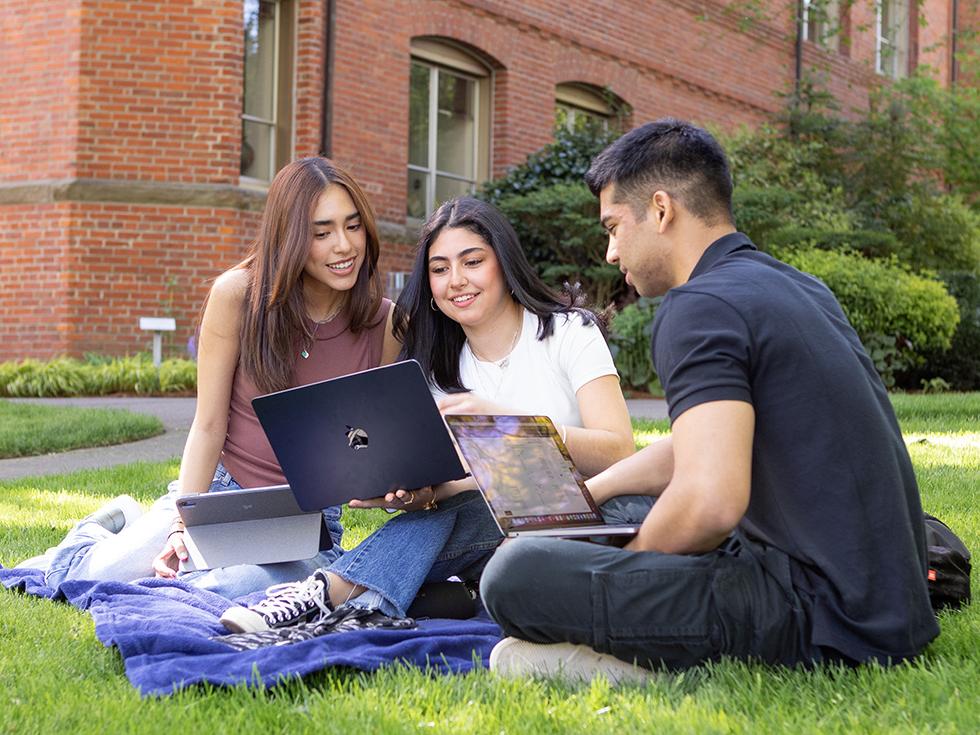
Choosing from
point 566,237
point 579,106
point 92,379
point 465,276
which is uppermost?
point 579,106

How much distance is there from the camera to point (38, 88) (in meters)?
12.6

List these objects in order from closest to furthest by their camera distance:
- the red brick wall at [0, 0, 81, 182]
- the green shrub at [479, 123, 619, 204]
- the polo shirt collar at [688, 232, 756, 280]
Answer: the polo shirt collar at [688, 232, 756, 280] → the red brick wall at [0, 0, 81, 182] → the green shrub at [479, 123, 619, 204]

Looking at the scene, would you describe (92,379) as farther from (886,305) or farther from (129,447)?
(886,305)

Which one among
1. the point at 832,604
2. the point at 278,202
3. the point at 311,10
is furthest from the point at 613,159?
the point at 311,10

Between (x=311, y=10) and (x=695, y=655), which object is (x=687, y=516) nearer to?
(x=695, y=655)

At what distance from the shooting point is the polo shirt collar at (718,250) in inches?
119

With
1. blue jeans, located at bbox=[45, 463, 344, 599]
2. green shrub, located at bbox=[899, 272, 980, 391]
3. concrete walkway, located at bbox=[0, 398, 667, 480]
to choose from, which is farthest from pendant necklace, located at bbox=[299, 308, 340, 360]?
green shrub, located at bbox=[899, 272, 980, 391]

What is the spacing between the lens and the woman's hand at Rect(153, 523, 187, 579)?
4242 mm

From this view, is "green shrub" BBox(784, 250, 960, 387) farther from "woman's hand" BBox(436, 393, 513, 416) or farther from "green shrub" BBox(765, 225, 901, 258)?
"woman's hand" BBox(436, 393, 513, 416)

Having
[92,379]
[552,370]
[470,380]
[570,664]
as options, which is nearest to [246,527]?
[470,380]

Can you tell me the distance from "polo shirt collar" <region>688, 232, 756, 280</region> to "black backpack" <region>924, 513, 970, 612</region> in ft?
4.15

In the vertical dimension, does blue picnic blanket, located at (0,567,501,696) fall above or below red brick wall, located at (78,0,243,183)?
below

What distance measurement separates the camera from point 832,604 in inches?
114

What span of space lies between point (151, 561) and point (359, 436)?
118 cm
